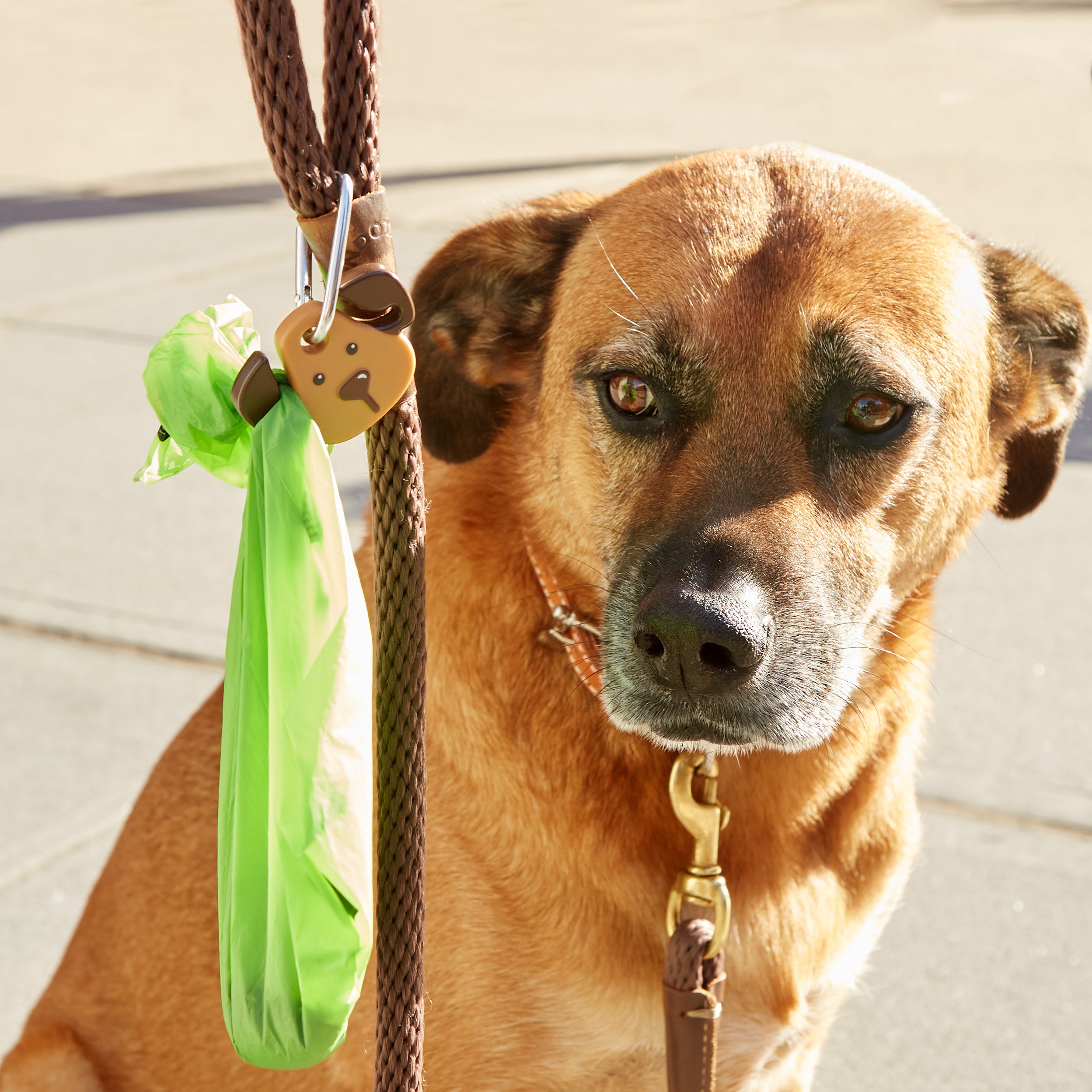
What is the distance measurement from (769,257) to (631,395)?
262 millimetres

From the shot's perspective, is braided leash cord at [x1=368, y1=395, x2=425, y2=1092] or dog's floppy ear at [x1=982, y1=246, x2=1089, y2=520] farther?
dog's floppy ear at [x1=982, y1=246, x2=1089, y2=520]

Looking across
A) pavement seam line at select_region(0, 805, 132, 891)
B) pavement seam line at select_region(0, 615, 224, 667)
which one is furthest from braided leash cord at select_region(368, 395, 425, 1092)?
pavement seam line at select_region(0, 615, 224, 667)

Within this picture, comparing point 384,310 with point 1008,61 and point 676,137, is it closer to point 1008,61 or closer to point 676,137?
point 676,137

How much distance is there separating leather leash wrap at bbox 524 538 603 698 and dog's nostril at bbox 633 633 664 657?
0.57 ft

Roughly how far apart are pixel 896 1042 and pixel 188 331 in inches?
83.9

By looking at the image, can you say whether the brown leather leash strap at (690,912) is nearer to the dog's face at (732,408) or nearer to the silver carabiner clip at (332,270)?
the dog's face at (732,408)

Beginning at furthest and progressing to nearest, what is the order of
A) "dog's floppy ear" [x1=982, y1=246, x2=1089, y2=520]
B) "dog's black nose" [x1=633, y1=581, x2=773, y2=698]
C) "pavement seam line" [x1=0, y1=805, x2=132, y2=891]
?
1. "pavement seam line" [x1=0, y1=805, x2=132, y2=891]
2. "dog's floppy ear" [x1=982, y1=246, x2=1089, y2=520]
3. "dog's black nose" [x1=633, y1=581, x2=773, y2=698]

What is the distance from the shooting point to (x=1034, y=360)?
2.11 m

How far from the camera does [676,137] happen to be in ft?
33.3

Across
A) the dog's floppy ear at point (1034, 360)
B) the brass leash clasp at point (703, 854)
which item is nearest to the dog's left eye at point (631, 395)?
the brass leash clasp at point (703, 854)

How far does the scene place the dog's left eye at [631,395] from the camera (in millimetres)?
1763

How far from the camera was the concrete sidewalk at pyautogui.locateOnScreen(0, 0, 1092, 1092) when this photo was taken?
111 inches

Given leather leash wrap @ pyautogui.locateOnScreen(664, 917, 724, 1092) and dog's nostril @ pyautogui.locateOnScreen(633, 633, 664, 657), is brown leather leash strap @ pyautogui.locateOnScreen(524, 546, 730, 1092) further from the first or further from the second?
dog's nostril @ pyautogui.locateOnScreen(633, 633, 664, 657)

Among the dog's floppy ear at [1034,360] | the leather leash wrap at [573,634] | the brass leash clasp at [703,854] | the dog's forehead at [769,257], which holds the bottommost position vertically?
the brass leash clasp at [703,854]
